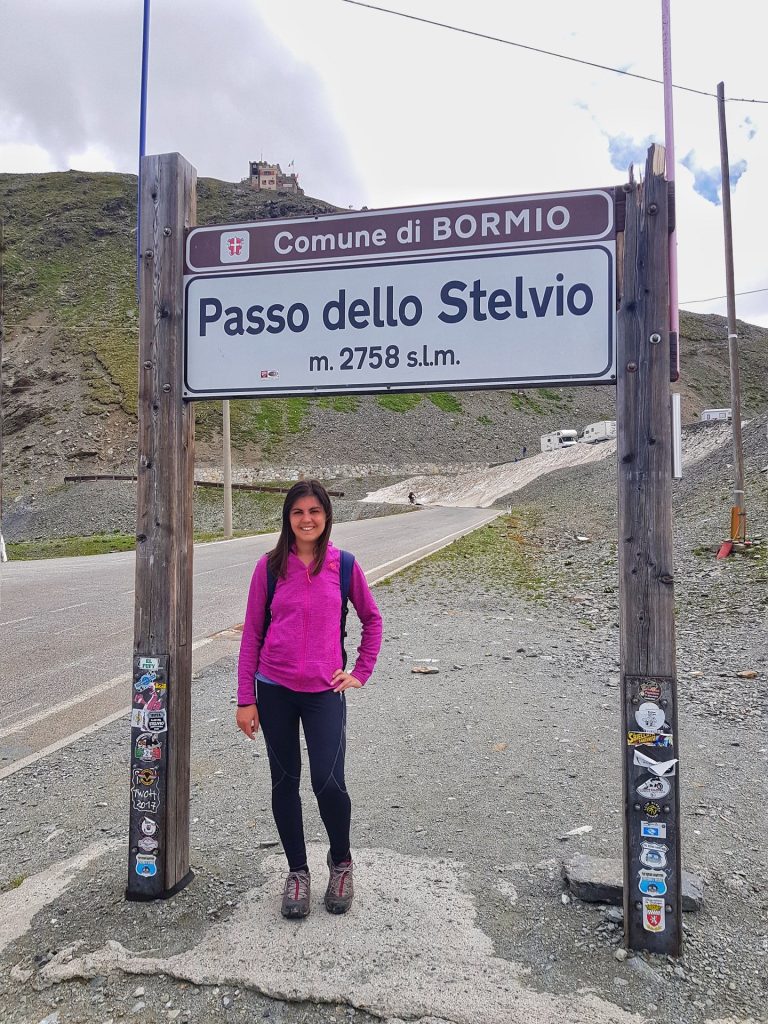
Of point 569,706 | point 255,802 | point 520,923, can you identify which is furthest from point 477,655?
point 520,923

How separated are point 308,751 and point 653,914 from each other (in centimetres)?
152

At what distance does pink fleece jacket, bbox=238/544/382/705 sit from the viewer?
3014mm

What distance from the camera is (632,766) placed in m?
A: 2.92

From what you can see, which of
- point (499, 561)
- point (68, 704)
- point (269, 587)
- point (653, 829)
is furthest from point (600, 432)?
point (269, 587)

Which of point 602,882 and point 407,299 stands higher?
point 407,299

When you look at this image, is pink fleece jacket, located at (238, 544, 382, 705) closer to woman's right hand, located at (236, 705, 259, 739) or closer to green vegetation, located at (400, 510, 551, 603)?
woman's right hand, located at (236, 705, 259, 739)

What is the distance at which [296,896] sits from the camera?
3078mm

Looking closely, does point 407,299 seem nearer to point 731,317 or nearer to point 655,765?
point 655,765

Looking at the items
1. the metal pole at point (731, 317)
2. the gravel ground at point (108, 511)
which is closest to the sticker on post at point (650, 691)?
the metal pole at point (731, 317)

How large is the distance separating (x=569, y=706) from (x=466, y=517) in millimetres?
27612

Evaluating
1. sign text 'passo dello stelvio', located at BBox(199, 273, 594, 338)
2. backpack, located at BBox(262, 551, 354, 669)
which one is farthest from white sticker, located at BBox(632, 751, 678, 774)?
sign text 'passo dello stelvio', located at BBox(199, 273, 594, 338)

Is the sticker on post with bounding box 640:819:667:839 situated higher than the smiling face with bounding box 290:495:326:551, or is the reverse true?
the smiling face with bounding box 290:495:326:551

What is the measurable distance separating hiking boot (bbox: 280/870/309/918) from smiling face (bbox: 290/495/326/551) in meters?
1.44

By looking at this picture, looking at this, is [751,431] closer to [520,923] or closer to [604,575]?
[604,575]
